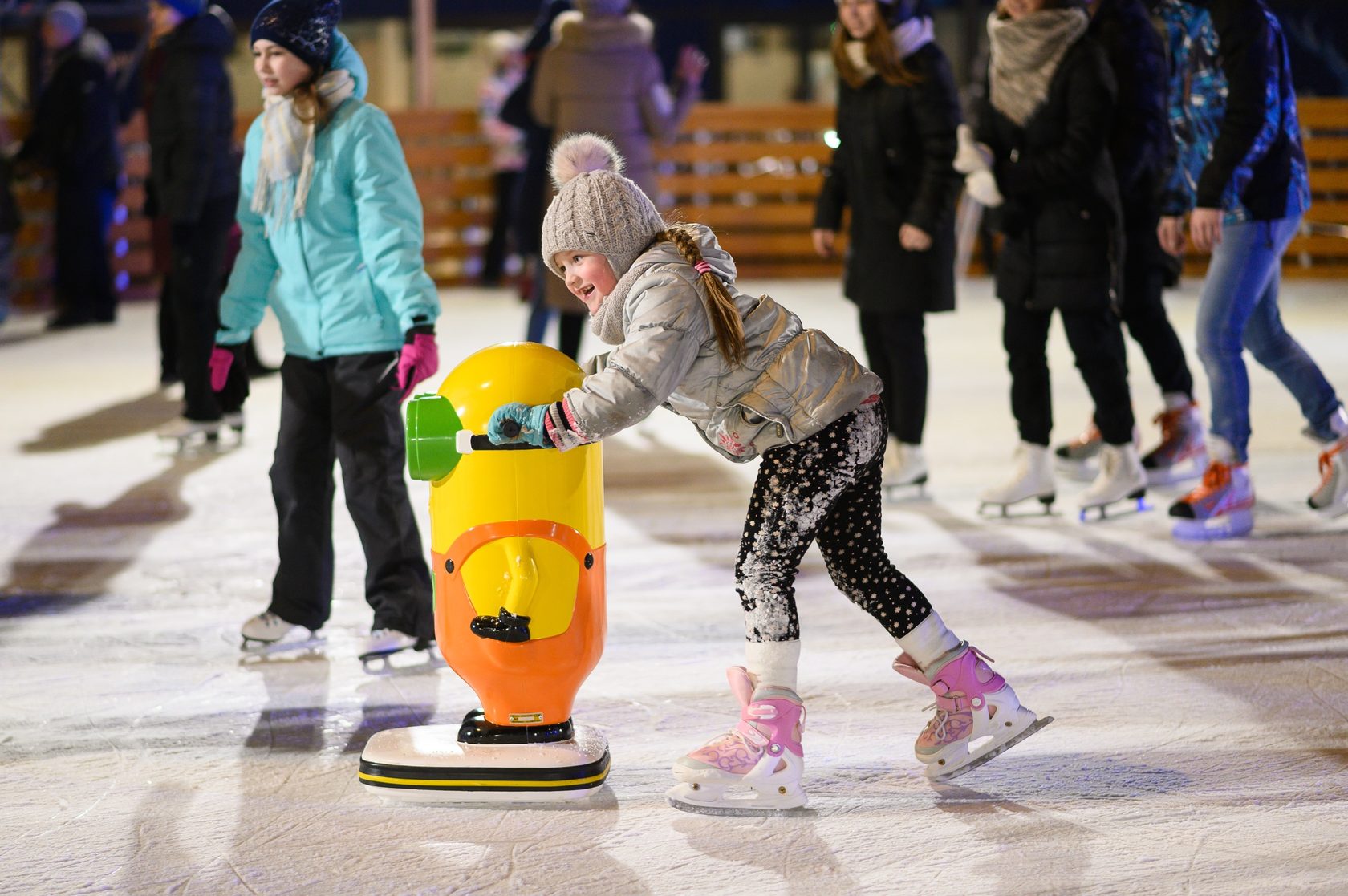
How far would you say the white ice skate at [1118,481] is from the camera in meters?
4.68

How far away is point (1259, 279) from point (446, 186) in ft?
28.3

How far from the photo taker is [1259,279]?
14.1ft

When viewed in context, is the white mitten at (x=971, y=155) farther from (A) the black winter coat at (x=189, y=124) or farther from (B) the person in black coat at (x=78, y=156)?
(B) the person in black coat at (x=78, y=156)

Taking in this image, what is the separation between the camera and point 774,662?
2.74m

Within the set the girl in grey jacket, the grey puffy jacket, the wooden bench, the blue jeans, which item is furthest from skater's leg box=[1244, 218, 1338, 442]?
the wooden bench

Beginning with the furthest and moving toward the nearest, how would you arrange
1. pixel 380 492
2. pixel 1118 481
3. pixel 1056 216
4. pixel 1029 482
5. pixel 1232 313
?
pixel 1029 482
pixel 1118 481
pixel 1056 216
pixel 1232 313
pixel 380 492

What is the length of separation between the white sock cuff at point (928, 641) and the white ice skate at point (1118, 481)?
2.03 m

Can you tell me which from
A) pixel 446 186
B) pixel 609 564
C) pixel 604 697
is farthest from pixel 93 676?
pixel 446 186

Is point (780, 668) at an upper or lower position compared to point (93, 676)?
upper

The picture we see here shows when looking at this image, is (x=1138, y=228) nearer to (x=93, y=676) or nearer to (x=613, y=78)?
(x=613, y=78)

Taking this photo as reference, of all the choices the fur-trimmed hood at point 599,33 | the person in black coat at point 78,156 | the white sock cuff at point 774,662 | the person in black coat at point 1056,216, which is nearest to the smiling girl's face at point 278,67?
the white sock cuff at point 774,662

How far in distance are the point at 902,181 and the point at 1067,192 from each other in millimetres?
609

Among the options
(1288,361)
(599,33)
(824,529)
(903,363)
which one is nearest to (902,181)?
(903,363)

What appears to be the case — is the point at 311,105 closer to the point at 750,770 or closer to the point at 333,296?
the point at 333,296
